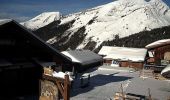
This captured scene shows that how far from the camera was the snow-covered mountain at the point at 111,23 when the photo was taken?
13101 centimetres

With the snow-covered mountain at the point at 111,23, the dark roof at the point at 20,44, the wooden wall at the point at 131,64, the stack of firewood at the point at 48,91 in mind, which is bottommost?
the stack of firewood at the point at 48,91

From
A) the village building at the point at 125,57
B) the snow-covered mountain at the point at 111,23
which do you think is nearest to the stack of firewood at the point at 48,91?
the village building at the point at 125,57

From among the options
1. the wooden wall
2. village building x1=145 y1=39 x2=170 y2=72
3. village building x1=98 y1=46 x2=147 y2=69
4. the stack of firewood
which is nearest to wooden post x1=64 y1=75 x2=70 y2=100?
the stack of firewood

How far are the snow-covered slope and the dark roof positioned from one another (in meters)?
100

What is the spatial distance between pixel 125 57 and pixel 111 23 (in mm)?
95180

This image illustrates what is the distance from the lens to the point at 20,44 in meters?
16.4

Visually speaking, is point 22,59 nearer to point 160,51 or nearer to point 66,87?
point 66,87

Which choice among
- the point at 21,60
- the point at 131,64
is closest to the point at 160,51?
the point at 131,64

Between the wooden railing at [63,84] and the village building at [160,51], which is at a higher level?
the village building at [160,51]

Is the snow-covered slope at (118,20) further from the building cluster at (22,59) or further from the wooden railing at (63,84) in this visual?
the wooden railing at (63,84)

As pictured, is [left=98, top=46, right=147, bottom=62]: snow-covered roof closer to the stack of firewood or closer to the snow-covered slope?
the stack of firewood

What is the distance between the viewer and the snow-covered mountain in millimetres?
131012

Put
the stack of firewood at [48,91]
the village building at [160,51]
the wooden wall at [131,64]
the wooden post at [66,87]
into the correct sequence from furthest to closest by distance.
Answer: the wooden wall at [131,64], the village building at [160,51], the stack of firewood at [48,91], the wooden post at [66,87]

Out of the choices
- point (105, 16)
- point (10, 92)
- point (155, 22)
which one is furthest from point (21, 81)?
point (105, 16)
